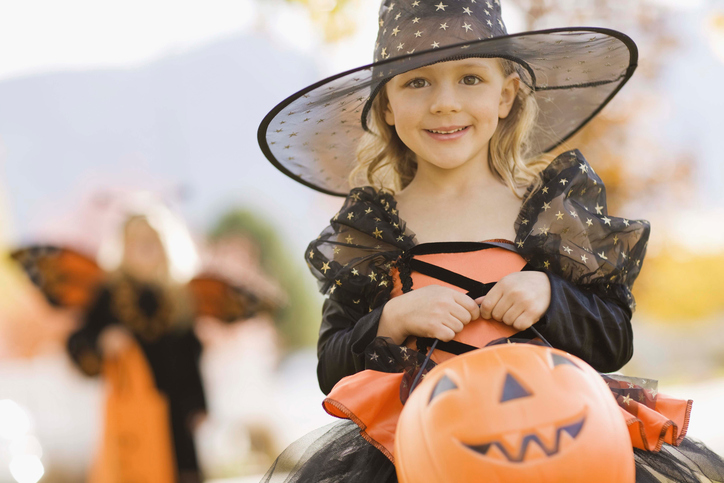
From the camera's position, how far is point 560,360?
1025 millimetres

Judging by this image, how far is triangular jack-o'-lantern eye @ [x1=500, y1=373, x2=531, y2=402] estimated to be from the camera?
0.95 meters

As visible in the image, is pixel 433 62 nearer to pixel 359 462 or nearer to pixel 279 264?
pixel 359 462

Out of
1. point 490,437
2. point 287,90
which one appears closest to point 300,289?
point 287,90

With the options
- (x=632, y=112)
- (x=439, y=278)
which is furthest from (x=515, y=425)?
(x=632, y=112)

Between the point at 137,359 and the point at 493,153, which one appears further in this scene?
the point at 137,359

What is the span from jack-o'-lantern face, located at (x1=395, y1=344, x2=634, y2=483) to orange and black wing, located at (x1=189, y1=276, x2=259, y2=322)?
313cm

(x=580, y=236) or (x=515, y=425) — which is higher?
(x=580, y=236)

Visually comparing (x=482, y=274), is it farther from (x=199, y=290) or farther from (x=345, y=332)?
(x=199, y=290)

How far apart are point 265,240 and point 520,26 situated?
2.35 meters

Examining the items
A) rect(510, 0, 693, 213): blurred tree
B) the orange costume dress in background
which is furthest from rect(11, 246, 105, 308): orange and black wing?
rect(510, 0, 693, 213): blurred tree

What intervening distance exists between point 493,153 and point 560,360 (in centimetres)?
75

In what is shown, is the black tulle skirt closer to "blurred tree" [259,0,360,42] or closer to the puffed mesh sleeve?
the puffed mesh sleeve

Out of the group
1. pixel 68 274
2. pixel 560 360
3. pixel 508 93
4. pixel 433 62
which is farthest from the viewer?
pixel 68 274

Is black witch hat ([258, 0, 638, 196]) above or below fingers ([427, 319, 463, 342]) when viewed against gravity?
above
